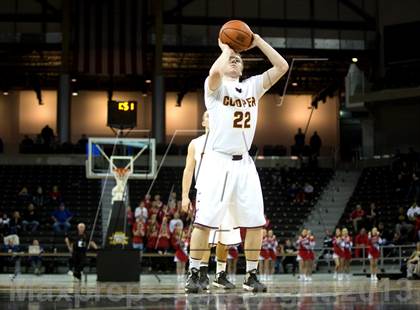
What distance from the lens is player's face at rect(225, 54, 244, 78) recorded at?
277 inches

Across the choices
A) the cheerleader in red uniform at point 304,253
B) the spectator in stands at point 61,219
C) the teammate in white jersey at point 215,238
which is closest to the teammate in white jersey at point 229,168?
the teammate in white jersey at point 215,238

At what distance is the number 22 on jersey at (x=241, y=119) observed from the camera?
6.96 m

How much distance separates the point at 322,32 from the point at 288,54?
8.49ft

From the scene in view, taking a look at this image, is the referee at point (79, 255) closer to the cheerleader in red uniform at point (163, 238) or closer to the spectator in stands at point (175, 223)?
the cheerleader in red uniform at point (163, 238)

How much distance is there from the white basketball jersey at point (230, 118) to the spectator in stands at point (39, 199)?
2160 centimetres

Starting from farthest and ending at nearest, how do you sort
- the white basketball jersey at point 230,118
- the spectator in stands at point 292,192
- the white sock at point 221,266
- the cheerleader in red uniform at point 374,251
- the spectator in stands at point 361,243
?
the spectator in stands at point 292,192 < the spectator in stands at point 361,243 < the cheerleader in red uniform at point 374,251 < the white sock at point 221,266 < the white basketball jersey at point 230,118

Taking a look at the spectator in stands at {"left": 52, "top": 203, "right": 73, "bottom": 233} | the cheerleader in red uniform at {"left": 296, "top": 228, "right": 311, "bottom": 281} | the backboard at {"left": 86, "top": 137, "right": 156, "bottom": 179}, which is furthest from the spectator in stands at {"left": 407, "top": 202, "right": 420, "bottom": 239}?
the spectator in stands at {"left": 52, "top": 203, "right": 73, "bottom": 233}

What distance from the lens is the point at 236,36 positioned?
22.1 feet

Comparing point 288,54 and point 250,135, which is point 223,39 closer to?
point 250,135

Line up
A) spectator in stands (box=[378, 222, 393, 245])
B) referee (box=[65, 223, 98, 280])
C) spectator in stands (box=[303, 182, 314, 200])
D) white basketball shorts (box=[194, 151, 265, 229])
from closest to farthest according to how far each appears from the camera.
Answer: white basketball shorts (box=[194, 151, 265, 229]) → referee (box=[65, 223, 98, 280]) → spectator in stands (box=[378, 222, 393, 245]) → spectator in stands (box=[303, 182, 314, 200])

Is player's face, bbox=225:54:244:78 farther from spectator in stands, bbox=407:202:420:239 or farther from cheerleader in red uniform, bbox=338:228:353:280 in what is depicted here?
spectator in stands, bbox=407:202:420:239

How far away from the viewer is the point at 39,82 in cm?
4359

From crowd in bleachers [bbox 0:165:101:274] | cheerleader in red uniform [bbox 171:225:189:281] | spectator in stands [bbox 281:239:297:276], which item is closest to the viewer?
cheerleader in red uniform [bbox 171:225:189:281]

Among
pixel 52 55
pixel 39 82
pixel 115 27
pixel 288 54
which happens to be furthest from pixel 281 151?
pixel 39 82
